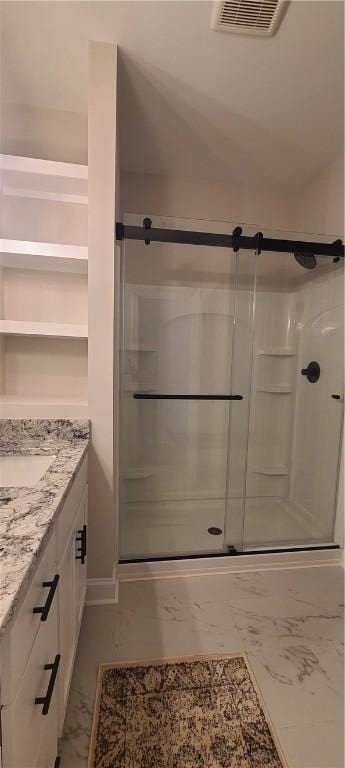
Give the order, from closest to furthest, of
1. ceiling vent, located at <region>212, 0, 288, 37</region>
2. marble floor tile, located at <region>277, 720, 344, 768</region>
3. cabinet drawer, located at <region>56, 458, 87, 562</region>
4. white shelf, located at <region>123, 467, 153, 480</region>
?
cabinet drawer, located at <region>56, 458, 87, 562</region> → marble floor tile, located at <region>277, 720, 344, 768</region> → ceiling vent, located at <region>212, 0, 288, 37</region> → white shelf, located at <region>123, 467, 153, 480</region>

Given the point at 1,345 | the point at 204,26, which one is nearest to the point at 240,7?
the point at 204,26

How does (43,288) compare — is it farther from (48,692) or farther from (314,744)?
(314,744)

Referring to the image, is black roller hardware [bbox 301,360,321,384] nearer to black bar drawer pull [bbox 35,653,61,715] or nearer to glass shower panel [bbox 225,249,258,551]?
glass shower panel [bbox 225,249,258,551]

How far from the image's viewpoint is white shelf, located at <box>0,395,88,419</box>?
1.31 m

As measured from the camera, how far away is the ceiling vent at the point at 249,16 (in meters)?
1.11

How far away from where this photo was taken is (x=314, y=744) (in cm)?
98

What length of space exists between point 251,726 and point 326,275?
222 cm

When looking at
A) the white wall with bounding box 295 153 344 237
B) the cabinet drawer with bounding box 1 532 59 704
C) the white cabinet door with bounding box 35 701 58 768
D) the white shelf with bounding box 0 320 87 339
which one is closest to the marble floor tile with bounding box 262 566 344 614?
the white cabinet door with bounding box 35 701 58 768

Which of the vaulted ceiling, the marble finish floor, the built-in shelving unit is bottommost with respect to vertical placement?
the marble finish floor

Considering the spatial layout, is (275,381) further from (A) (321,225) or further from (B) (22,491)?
(B) (22,491)

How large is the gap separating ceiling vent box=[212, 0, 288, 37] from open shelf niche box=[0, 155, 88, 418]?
0.74 meters

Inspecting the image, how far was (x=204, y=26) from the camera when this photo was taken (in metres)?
1.20

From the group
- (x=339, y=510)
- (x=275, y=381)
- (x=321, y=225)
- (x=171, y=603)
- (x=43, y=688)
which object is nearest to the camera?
(x=43, y=688)

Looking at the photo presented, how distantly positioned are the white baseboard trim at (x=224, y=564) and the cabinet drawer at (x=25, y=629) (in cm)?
103
